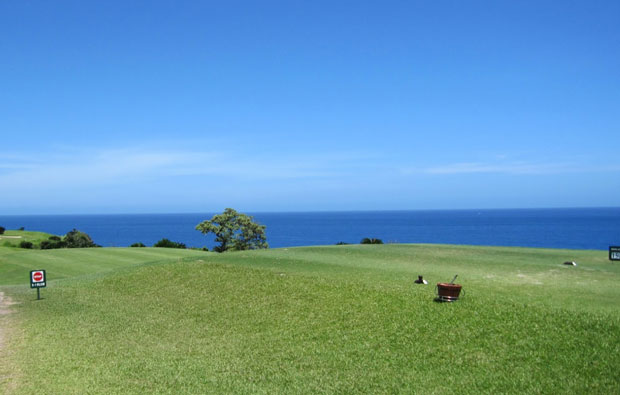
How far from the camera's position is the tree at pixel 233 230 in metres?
68.6

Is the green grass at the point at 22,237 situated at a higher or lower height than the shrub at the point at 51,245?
higher

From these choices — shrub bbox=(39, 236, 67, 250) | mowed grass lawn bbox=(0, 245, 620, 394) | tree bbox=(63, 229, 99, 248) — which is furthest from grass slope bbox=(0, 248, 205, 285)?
tree bbox=(63, 229, 99, 248)

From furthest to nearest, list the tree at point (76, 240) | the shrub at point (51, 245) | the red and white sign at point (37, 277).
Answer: the tree at point (76, 240)
the shrub at point (51, 245)
the red and white sign at point (37, 277)

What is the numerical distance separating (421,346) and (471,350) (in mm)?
1265

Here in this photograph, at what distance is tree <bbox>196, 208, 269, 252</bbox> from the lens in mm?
68625

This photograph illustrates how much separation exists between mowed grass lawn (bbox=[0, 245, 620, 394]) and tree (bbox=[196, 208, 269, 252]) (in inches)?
1697

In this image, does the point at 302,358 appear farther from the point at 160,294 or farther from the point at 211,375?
the point at 160,294

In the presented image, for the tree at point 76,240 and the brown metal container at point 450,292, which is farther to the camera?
the tree at point 76,240

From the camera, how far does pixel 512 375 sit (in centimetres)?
1062

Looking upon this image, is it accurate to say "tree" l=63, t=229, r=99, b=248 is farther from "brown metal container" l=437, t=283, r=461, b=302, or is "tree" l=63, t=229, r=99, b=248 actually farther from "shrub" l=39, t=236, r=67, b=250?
"brown metal container" l=437, t=283, r=461, b=302

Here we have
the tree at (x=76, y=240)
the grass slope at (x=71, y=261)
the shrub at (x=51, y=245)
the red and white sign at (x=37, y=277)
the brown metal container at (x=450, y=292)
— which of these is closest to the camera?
the brown metal container at (x=450, y=292)

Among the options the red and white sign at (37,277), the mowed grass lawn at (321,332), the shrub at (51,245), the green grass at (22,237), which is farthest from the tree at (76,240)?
the red and white sign at (37,277)

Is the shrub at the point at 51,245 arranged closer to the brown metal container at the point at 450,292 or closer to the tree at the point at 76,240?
the tree at the point at 76,240

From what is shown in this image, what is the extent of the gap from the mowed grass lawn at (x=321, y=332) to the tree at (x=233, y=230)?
141 ft
